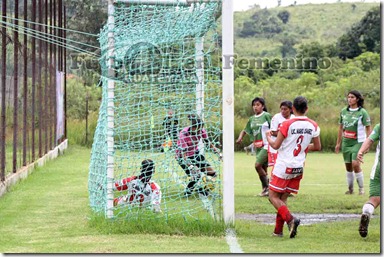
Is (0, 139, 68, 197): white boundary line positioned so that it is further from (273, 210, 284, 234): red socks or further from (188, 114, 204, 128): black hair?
(273, 210, 284, 234): red socks

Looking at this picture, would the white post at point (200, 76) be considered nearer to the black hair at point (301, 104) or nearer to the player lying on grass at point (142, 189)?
the player lying on grass at point (142, 189)

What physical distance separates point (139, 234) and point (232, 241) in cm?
116

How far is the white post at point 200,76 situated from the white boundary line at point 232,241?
1.34 meters

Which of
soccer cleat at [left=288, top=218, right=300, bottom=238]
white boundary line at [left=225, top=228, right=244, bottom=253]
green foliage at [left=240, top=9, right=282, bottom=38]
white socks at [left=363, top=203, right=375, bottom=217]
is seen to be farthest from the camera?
green foliage at [left=240, top=9, right=282, bottom=38]

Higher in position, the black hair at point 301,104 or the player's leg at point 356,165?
the black hair at point 301,104

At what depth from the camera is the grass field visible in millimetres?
8750

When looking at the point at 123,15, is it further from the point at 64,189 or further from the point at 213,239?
the point at 64,189

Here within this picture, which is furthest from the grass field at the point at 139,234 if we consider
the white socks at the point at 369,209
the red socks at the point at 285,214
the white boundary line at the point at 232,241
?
the white socks at the point at 369,209

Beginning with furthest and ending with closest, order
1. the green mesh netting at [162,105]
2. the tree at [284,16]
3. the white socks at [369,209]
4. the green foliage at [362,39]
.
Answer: the tree at [284,16], the green foliage at [362,39], the green mesh netting at [162,105], the white socks at [369,209]

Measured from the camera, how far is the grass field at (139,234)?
875 centimetres

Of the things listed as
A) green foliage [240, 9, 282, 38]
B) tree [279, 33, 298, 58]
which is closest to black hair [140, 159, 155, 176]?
tree [279, 33, 298, 58]

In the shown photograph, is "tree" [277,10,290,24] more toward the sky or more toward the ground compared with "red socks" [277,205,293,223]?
more toward the sky

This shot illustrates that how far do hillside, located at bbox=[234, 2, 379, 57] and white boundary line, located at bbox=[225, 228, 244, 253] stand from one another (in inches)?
2324

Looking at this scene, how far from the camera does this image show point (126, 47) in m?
11.1
